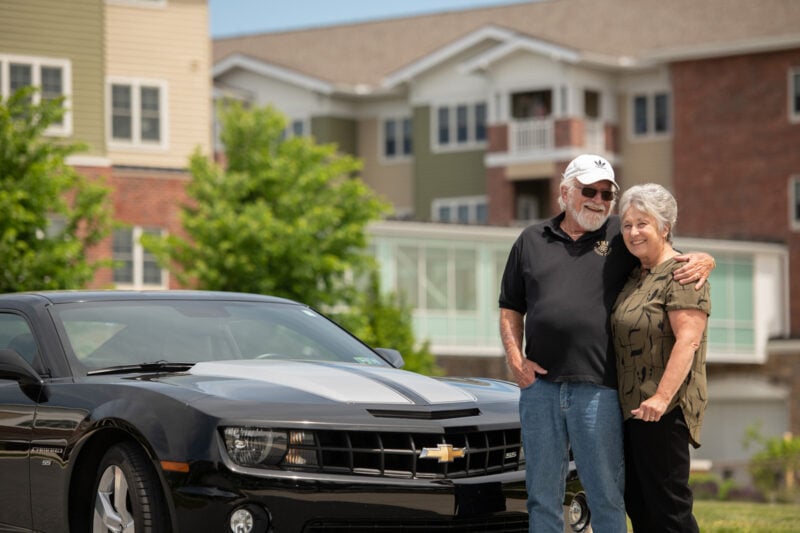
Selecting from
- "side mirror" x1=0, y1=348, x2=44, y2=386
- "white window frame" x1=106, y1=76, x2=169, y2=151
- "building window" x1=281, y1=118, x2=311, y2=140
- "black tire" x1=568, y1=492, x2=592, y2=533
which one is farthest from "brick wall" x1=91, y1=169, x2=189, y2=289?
"black tire" x1=568, y1=492, x2=592, y2=533

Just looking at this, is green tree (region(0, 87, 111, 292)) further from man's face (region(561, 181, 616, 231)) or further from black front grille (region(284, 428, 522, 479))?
man's face (region(561, 181, 616, 231))

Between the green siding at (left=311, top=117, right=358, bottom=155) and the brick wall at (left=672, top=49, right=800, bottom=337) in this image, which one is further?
the green siding at (left=311, top=117, right=358, bottom=155)

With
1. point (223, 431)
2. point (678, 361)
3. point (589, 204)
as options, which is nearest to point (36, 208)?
point (223, 431)

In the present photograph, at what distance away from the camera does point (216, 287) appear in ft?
109

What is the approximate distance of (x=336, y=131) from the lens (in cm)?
5862

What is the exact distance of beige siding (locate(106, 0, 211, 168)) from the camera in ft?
133

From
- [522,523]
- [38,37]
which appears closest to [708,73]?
[38,37]

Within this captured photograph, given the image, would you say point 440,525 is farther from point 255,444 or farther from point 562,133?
point 562,133

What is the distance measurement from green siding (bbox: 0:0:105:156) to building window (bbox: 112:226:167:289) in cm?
240

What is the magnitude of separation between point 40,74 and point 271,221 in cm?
850

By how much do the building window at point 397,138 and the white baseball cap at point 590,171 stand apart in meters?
51.7

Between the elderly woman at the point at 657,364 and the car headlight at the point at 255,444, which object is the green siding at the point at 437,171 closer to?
the elderly woman at the point at 657,364

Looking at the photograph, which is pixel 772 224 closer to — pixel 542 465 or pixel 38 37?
pixel 38 37

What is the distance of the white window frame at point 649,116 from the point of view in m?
53.4
